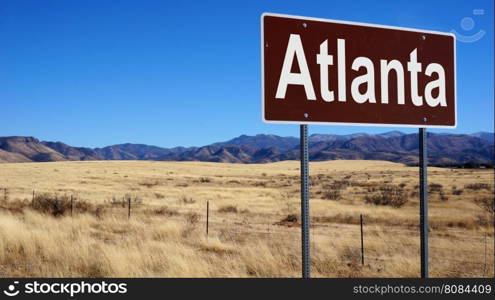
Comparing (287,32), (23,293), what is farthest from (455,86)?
(23,293)

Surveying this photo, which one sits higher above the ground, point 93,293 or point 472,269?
point 93,293

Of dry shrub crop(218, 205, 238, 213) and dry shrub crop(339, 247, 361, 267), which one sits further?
dry shrub crop(218, 205, 238, 213)

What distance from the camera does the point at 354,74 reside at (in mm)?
4148

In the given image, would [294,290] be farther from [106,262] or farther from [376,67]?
[106,262]

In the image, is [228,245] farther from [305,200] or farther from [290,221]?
[305,200]

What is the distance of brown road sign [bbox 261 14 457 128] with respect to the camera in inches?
149

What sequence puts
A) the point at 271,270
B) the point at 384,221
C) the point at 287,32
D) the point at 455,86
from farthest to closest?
the point at 384,221
the point at 271,270
the point at 455,86
the point at 287,32

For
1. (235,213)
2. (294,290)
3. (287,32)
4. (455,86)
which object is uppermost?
(287,32)

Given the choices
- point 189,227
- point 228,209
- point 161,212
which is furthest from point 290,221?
point 161,212

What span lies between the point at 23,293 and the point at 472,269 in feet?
31.9

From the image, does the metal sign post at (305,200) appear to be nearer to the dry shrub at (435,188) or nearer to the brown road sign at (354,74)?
the brown road sign at (354,74)

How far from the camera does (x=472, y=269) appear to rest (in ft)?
34.1

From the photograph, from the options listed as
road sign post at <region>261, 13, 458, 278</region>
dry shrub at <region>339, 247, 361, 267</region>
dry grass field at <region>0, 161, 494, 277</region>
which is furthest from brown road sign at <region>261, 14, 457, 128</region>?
dry shrub at <region>339, 247, 361, 267</region>

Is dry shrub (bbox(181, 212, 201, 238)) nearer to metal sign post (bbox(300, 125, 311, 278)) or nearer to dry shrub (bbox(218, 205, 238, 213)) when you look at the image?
dry shrub (bbox(218, 205, 238, 213))
